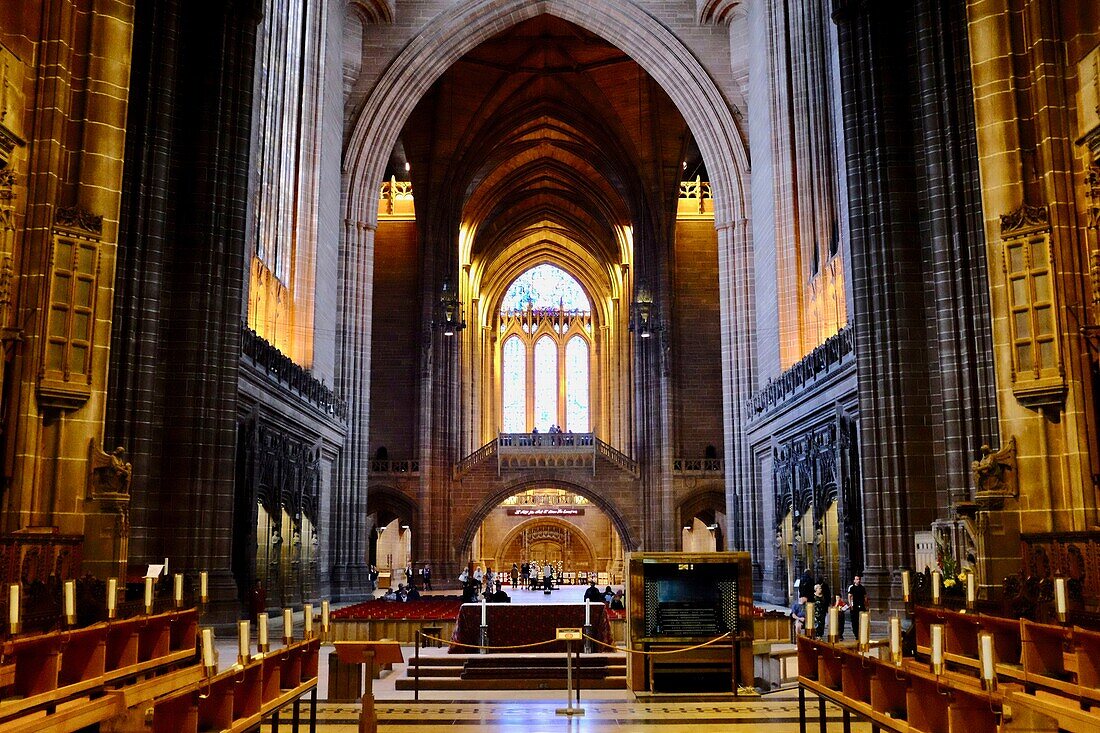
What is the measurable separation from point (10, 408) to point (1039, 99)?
404 inches

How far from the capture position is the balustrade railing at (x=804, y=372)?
17.4 metres

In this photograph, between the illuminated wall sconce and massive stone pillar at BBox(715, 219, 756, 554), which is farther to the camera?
the illuminated wall sconce

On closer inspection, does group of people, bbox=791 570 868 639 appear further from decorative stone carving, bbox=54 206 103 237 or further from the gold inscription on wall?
decorative stone carving, bbox=54 206 103 237

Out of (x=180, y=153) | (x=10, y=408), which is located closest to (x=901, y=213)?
(x=180, y=153)

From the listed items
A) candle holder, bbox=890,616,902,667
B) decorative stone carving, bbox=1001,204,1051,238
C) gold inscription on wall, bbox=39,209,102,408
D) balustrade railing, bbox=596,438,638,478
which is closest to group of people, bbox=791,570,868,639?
decorative stone carving, bbox=1001,204,1051,238

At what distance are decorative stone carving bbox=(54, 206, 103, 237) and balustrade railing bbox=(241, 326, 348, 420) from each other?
6818mm

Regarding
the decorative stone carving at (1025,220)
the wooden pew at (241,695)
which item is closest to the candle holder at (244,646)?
the wooden pew at (241,695)

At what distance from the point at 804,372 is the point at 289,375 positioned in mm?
10353

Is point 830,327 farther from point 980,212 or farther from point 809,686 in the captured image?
point 809,686

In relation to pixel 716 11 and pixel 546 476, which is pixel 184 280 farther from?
pixel 546 476

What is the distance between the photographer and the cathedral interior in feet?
31.1

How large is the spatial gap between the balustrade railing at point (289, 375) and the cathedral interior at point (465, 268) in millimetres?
115

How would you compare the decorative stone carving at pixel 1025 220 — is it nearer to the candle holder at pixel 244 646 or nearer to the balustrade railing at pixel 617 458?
the candle holder at pixel 244 646

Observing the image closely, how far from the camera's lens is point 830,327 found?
2128 cm
